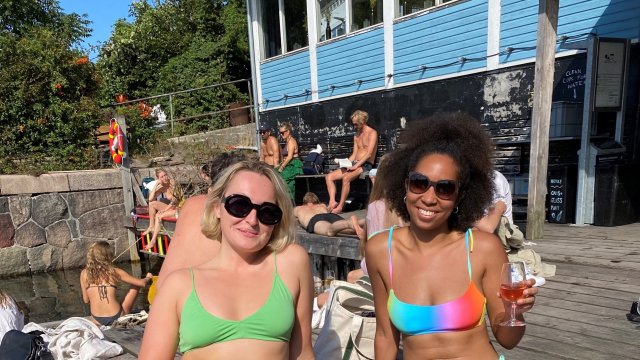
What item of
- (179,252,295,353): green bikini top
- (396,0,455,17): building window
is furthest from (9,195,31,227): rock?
(179,252,295,353): green bikini top

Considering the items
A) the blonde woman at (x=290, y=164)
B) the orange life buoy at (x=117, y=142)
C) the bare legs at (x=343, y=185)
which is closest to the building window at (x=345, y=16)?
the blonde woman at (x=290, y=164)

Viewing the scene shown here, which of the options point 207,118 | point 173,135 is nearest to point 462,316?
point 173,135

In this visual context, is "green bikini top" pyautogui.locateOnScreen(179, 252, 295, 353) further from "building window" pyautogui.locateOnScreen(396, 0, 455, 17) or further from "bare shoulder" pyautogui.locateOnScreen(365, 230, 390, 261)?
"building window" pyautogui.locateOnScreen(396, 0, 455, 17)

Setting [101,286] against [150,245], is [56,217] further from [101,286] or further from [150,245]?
[101,286]

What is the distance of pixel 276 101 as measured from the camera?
12.1 metres

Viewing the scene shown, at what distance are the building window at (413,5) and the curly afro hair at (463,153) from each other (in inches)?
276

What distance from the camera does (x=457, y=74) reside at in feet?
27.1

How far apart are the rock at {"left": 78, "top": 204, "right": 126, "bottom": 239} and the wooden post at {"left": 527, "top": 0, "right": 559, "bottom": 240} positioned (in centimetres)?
834

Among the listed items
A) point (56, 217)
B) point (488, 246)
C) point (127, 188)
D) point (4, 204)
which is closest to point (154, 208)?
point (127, 188)

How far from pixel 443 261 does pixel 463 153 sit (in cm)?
46

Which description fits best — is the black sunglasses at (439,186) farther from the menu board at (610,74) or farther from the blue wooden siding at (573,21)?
the blue wooden siding at (573,21)

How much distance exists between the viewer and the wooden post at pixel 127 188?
9859mm

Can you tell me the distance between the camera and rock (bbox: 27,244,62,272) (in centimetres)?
943

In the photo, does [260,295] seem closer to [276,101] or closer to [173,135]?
[276,101]
